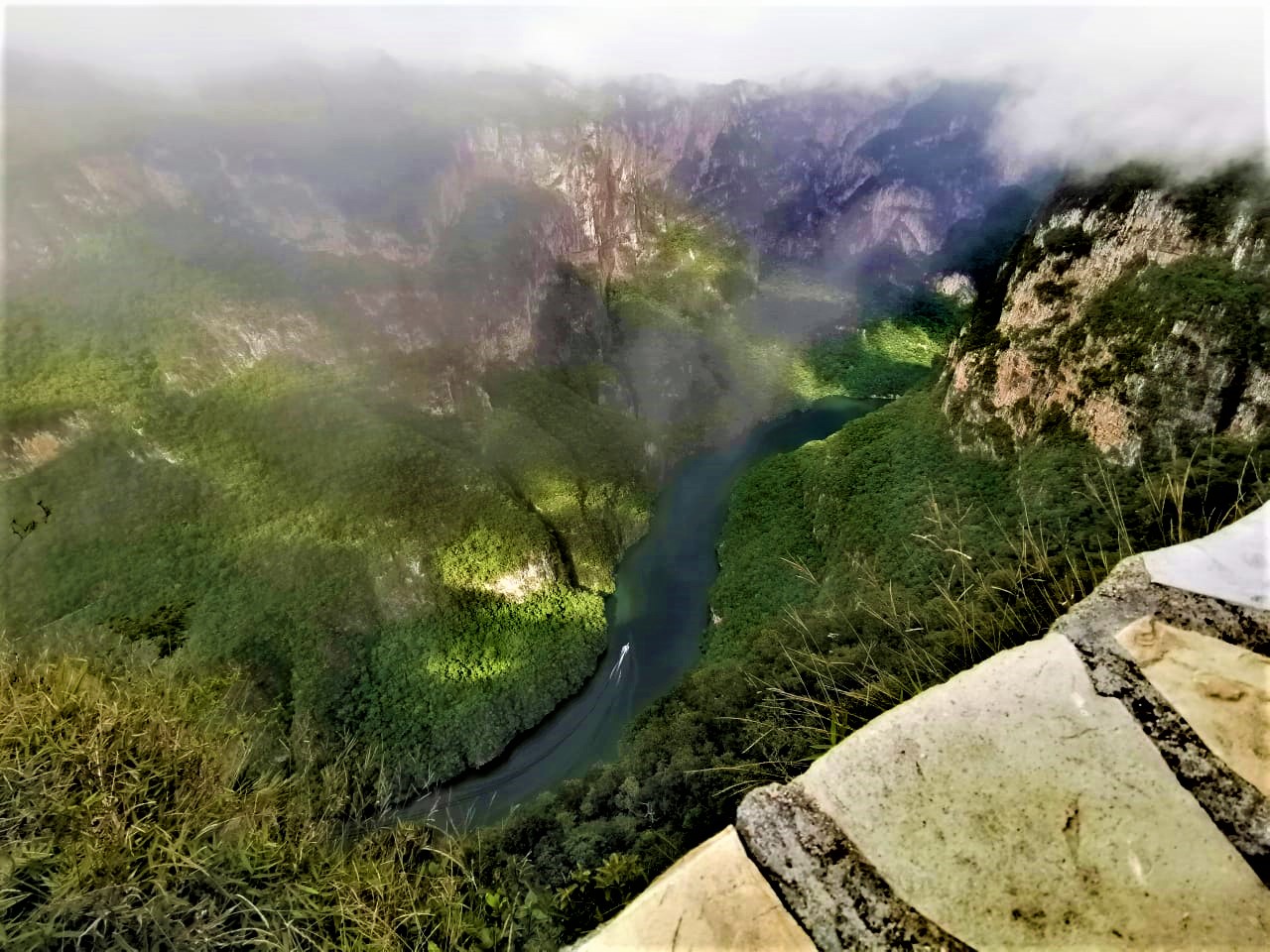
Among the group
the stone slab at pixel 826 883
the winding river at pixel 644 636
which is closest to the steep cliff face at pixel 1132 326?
the winding river at pixel 644 636

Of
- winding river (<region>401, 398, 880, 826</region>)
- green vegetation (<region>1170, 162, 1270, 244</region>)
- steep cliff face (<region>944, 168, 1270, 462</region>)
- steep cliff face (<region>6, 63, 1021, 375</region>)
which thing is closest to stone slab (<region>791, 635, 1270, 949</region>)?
winding river (<region>401, 398, 880, 826</region>)

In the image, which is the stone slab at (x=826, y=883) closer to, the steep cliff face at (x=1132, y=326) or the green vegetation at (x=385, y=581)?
the green vegetation at (x=385, y=581)

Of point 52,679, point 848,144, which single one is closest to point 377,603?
point 52,679

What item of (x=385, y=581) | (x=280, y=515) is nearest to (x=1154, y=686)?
(x=385, y=581)

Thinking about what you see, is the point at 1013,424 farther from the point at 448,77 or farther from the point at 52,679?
the point at 448,77

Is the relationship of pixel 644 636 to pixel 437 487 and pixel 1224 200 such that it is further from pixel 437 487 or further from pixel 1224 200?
pixel 1224 200

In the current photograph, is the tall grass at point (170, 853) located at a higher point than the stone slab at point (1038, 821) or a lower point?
lower
